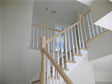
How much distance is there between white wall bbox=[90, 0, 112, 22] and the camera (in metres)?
1.12

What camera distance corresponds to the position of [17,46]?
3.37 m

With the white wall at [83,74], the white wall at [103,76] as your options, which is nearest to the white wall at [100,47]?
the white wall at [83,74]

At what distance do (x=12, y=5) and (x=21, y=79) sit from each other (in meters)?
2.44

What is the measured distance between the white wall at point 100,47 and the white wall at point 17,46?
5.98 feet

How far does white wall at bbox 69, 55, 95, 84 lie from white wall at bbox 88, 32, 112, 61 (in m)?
0.35

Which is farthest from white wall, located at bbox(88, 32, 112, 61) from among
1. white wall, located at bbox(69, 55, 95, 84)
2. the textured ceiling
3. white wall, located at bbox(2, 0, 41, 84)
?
the textured ceiling

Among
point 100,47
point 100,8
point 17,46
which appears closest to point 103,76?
point 100,47

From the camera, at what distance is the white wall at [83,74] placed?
131 inches

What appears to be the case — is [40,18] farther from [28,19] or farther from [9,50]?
[9,50]

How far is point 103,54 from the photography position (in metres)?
2.90

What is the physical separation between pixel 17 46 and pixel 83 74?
233 centimetres

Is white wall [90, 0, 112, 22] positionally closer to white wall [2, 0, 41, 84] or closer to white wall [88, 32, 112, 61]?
white wall [88, 32, 112, 61]

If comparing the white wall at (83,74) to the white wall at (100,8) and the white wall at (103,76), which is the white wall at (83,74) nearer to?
the white wall at (103,76)

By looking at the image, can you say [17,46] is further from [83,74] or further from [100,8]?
[100,8]
